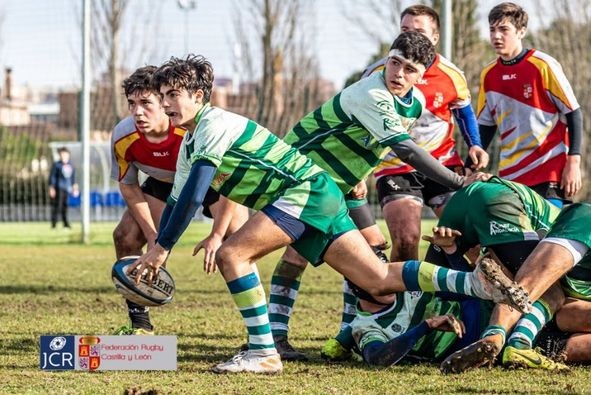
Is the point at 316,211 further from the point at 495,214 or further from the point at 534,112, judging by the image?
the point at 534,112

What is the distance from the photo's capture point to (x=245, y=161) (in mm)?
5609

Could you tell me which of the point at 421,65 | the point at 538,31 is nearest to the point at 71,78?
the point at 538,31

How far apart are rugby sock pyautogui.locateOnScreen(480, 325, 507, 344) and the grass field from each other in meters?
0.20

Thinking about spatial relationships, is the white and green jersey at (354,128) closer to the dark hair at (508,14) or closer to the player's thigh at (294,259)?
the player's thigh at (294,259)

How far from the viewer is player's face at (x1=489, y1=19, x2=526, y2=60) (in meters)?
7.78

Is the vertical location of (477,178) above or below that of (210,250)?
above

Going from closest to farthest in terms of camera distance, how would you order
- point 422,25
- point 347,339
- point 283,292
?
point 347,339 → point 283,292 → point 422,25

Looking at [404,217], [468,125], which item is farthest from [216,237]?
[468,125]

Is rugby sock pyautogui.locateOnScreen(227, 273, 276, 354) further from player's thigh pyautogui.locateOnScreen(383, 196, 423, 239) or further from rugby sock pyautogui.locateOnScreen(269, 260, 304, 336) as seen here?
player's thigh pyautogui.locateOnScreen(383, 196, 423, 239)

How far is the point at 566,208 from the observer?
19.7ft

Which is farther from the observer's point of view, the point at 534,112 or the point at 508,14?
the point at 534,112

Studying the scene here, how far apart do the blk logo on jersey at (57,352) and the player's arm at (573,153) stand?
3.99 meters

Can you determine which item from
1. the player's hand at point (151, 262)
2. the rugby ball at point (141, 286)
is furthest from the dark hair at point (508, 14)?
the player's hand at point (151, 262)

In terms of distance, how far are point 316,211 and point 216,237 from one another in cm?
59
